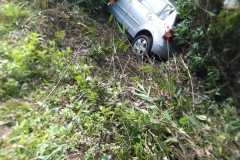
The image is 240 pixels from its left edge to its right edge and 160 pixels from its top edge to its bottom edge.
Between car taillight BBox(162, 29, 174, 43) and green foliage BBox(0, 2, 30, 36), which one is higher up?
car taillight BBox(162, 29, 174, 43)

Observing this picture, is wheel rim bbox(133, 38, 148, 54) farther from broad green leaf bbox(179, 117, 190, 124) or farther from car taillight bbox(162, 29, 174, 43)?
broad green leaf bbox(179, 117, 190, 124)

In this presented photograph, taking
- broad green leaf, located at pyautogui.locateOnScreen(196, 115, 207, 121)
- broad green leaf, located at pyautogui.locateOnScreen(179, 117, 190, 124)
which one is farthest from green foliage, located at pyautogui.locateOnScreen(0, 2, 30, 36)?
broad green leaf, located at pyautogui.locateOnScreen(196, 115, 207, 121)

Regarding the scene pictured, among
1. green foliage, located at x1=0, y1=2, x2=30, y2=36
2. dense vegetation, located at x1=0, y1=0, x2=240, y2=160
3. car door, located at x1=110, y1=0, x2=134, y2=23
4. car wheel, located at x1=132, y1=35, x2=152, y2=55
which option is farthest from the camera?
car door, located at x1=110, y1=0, x2=134, y2=23

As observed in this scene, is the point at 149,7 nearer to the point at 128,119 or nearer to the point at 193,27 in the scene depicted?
the point at 193,27

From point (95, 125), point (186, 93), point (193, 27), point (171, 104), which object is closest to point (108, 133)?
point (95, 125)

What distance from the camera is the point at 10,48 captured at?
3.56 meters

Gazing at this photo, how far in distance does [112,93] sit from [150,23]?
90.6 inches

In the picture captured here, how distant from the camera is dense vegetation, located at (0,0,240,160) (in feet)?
9.02

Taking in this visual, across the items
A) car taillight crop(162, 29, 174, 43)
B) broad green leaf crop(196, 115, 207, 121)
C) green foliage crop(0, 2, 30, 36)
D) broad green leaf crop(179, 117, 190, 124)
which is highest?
car taillight crop(162, 29, 174, 43)

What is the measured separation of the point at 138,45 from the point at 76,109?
2.49m

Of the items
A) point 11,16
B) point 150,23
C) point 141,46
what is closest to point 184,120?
point 141,46

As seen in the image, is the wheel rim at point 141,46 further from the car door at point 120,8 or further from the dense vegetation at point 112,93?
the car door at point 120,8

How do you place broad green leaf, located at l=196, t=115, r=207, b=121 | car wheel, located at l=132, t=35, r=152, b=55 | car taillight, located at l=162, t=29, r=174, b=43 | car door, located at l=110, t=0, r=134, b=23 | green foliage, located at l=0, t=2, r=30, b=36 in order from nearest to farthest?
broad green leaf, located at l=196, t=115, r=207, b=121, green foliage, located at l=0, t=2, r=30, b=36, car taillight, located at l=162, t=29, r=174, b=43, car wheel, located at l=132, t=35, r=152, b=55, car door, located at l=110, t=0, r=134, b=23

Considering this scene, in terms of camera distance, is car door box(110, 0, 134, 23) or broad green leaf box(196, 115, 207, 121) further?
car door box(110, 0, 134, 23)
